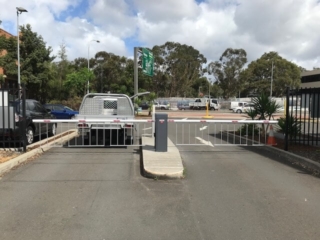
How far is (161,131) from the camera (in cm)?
918

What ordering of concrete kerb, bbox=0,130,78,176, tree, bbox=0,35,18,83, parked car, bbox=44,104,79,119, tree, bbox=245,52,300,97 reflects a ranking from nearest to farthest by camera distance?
concrete kerb, bbox=0,130,78,176
parked car, bbox=44,104,79,119
tree, bbox=0,35,18,83
tree, bbox=245,52,300,97

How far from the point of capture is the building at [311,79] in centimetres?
8340

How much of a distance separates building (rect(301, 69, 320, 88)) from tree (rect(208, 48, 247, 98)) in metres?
19.2

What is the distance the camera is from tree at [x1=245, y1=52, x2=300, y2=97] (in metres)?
70.9

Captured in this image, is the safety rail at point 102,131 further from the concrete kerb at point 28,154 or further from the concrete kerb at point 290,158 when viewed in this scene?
the concrete kerb at point 290,158

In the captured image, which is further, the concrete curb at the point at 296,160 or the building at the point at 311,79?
the building at the point at 311,79

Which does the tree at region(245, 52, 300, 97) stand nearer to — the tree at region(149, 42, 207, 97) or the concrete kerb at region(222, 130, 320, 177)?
the tree at region(149, 42, 207, 97)

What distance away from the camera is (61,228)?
4434mm

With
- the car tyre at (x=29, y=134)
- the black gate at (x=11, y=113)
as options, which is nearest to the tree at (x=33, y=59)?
the car tyre at (x=29, y=134)

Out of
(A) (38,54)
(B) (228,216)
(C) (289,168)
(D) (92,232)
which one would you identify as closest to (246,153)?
(C) (289,168)

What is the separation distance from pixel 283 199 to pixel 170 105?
57.1 m

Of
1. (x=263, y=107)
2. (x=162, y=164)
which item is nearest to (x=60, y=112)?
(x=263, y=107)

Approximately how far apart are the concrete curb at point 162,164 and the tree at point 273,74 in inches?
2480

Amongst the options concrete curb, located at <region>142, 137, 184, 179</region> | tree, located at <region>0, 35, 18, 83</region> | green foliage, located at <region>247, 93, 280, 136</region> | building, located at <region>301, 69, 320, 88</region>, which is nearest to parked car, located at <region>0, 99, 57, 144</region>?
concrete curb, located at <region>142, 137, 184, 179</region>
